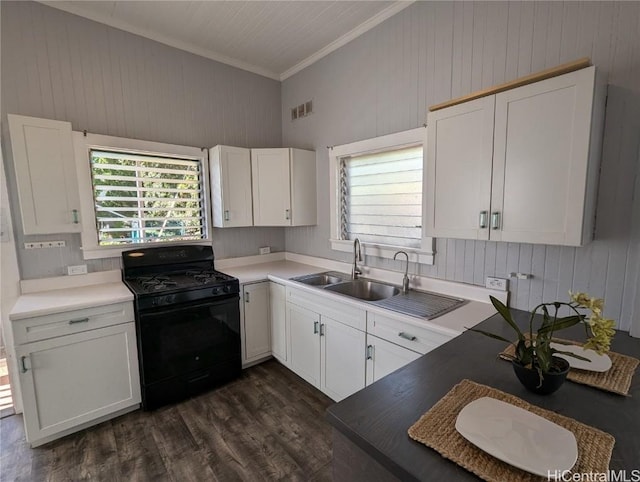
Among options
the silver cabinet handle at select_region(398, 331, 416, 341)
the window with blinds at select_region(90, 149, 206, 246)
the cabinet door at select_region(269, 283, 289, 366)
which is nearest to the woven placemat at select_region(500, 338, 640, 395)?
the silver cabinet handle at select_region(398, 331, 416, 341)

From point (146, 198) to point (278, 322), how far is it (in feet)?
5.46

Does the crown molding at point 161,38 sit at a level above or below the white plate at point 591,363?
above

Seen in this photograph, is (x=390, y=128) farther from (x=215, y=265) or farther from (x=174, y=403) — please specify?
(x=174, y=403)

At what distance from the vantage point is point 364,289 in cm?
265

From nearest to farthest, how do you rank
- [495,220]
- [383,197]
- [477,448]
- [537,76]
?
[477,448] < [537,76] < [495,220] < [383,197]

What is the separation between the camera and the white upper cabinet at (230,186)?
2984 mm

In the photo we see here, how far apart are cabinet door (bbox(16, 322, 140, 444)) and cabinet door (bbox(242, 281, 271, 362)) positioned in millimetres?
903

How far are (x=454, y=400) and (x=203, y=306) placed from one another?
204 centimetres

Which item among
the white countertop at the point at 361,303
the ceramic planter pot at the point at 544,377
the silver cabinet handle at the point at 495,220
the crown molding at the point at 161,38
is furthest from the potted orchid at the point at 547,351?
the crown molding at the point at 161,38

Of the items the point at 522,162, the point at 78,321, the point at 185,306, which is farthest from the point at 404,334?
the point at 78,321

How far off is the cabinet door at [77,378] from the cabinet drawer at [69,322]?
0.13ft

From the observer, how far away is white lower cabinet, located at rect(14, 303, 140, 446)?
1.94 metres

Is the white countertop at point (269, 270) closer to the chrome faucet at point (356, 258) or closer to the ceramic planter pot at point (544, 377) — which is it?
the chrome faucet at point (356, 258)

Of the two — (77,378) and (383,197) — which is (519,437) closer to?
(383,197)
